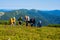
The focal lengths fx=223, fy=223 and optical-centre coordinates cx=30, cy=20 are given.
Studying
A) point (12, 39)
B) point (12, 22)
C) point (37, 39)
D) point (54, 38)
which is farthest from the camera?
point (12, 22)

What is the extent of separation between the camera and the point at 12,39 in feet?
48.4

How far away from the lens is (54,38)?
17453 millimetres

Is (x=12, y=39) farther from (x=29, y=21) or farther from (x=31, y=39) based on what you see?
(x=29, y=21)

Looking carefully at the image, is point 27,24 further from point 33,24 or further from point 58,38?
point 58,38

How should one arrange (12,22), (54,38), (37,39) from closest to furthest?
1. (37,39)
2. (54,38)
3. (12,22)

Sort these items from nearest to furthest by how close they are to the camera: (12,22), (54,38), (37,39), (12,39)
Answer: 1. (12,39)
2. (37,39)
3. (54,38)
4. (12,22)

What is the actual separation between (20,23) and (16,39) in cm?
1695

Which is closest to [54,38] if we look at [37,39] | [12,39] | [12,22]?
[37,39]

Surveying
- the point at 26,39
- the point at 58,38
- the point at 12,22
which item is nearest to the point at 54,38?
the point at 58,38

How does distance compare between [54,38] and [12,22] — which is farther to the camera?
[12,22]

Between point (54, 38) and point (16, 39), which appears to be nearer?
point (16, 39)

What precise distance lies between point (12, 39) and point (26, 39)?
1.10 m

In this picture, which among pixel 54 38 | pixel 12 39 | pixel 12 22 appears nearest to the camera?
pixel 12 39

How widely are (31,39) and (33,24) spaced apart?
1615 centimetres
